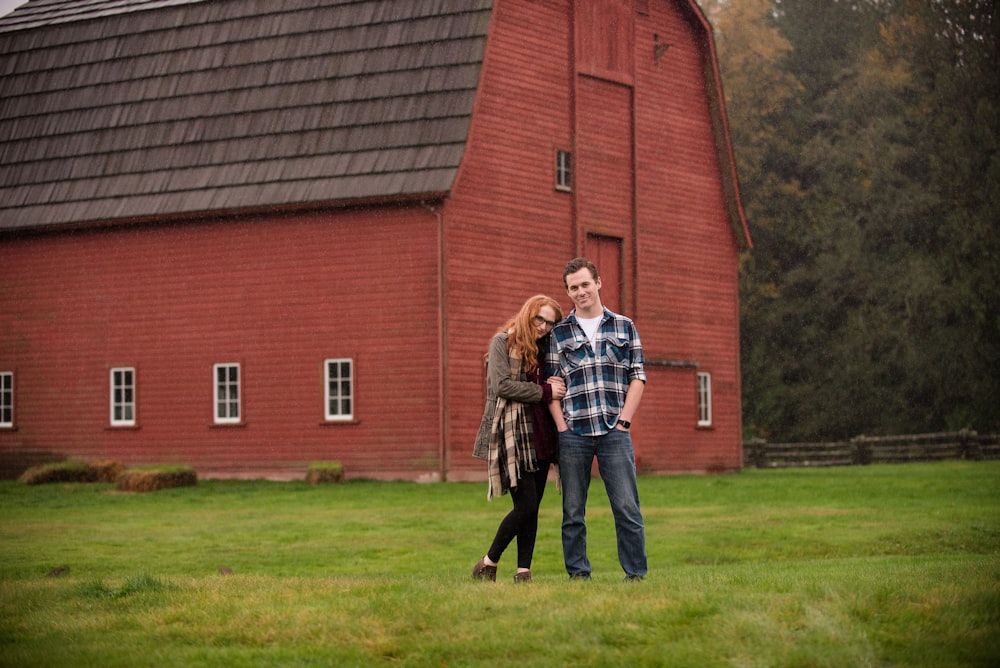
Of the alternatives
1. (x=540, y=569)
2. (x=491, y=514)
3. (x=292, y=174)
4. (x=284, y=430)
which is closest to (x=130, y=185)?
(x=292, y=174)

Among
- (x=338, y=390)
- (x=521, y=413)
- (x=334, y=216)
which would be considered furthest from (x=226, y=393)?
(x=521, y=413)

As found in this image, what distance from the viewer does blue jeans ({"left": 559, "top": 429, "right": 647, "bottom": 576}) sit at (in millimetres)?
9875

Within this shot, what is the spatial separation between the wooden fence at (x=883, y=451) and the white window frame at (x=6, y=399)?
19.8 m

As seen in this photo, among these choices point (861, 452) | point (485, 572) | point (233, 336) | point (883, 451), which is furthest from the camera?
point (883, 451)

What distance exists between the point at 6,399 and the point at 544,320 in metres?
23.6

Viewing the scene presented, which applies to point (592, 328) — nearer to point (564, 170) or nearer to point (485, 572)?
point (485, 572)

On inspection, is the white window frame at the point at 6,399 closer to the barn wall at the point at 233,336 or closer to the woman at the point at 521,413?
the barn wall at the point at 233,336

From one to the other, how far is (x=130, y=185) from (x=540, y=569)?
17102 millimetres

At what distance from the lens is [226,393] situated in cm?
2873

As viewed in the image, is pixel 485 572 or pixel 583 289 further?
pixel 485 572

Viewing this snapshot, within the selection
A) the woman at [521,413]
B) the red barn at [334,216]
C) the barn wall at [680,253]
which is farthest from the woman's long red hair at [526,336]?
the barn wall at [680,253]

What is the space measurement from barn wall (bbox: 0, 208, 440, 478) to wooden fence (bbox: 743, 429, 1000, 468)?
55.7ft

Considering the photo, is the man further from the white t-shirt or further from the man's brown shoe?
the man's brown shoe

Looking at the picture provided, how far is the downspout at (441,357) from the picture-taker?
87.4 feet
